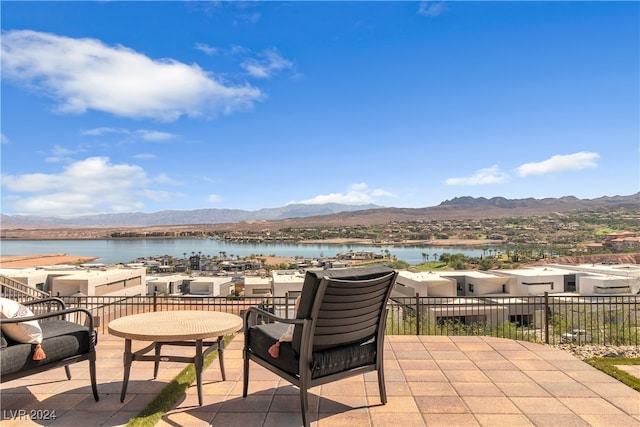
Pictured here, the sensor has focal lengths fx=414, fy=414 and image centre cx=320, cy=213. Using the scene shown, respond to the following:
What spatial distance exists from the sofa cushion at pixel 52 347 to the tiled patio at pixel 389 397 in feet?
1.38

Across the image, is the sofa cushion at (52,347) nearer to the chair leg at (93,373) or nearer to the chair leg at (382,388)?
the chair leg at (93,373)

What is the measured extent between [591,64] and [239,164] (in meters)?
61.3

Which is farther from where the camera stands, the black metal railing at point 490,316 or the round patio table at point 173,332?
the black metal railing at point 490,316

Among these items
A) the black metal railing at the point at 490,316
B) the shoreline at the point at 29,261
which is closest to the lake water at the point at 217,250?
the shoreline at the point at 29,261

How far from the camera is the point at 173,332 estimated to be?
9.78 feet

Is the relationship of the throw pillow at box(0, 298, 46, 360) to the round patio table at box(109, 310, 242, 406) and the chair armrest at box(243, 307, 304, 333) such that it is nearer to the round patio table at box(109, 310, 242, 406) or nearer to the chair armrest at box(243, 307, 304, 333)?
the round patio table at box(109, 310, 242, 406)

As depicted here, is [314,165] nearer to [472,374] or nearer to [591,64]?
[591,64]

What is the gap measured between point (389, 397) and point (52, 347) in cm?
246

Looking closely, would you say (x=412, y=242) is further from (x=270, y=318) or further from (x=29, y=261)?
(x=270, y=318)

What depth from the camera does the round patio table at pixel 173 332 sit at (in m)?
2.94

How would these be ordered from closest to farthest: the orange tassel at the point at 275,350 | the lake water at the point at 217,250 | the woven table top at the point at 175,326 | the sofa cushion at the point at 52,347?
the sofa cushion at the point at 52,347
the orange tassel at the point at 275,350
the woven table top at the point at 175,326
the lake water at the point at 217,250

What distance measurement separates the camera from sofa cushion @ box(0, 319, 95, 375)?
2531 mm

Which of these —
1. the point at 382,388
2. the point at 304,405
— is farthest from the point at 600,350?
the point at 304,405

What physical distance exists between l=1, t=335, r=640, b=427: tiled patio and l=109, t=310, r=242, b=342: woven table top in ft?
1.78
